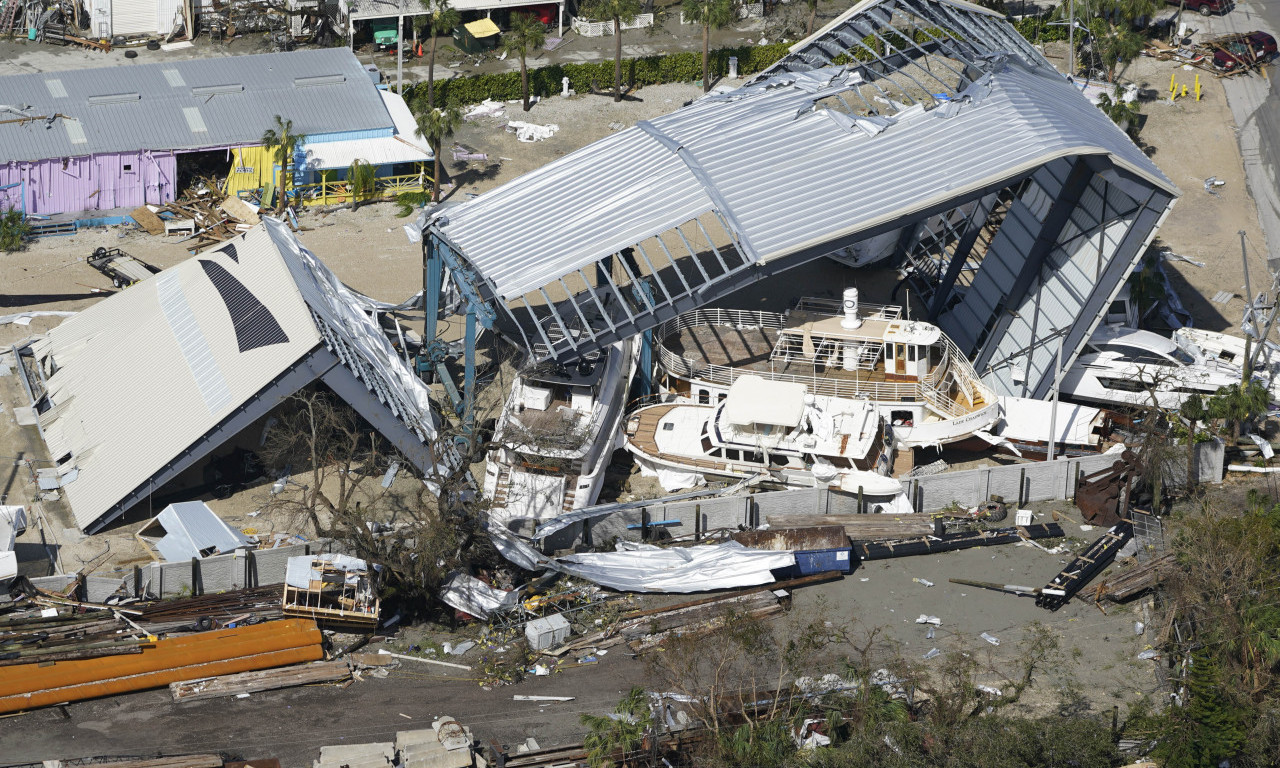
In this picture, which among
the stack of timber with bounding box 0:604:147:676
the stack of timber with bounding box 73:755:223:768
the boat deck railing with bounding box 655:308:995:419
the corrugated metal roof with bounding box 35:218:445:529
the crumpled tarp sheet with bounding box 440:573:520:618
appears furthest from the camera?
the boat deck railing with bounding box 655:308:995:419

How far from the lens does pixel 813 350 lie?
151ft

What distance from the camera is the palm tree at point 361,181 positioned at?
5782cm

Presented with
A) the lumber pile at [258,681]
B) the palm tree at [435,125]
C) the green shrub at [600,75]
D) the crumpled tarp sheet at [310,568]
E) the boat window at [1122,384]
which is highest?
the green shrub at [600,75]

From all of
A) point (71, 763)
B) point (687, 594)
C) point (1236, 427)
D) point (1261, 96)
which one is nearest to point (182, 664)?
point (71, 763)

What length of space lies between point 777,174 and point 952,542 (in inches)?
440

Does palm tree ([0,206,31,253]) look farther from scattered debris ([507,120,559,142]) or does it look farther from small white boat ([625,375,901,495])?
small white boat ([625,375,901,495])

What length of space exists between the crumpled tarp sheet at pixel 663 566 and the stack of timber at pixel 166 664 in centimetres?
540

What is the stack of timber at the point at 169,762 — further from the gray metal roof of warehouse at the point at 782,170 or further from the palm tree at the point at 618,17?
the palm tree at the point at 618,17

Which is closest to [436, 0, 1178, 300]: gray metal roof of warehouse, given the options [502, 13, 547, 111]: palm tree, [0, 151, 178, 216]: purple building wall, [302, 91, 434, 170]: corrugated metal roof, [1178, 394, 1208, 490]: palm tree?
[1178, 394, 1208, 490]: palm tree

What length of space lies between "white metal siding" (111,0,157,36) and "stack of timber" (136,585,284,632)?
3848 centimetres

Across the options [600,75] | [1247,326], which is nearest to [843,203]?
[1247,326]

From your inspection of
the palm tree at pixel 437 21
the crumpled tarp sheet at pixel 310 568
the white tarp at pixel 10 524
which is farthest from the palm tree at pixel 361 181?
the crumpled tarp sheet at pixel 310 568

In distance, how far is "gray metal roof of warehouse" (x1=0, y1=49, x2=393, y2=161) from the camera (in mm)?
57406

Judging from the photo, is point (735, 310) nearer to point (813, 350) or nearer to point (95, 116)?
point (813, 350)
